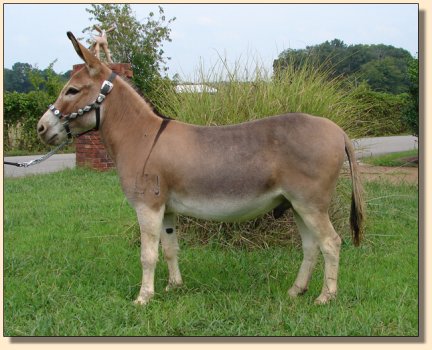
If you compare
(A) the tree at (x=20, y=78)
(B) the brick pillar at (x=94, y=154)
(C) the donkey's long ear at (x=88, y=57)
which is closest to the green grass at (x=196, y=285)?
(C) the donkey's long ear at (x=88, y=57)

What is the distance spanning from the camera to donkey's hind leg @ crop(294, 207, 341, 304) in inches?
150

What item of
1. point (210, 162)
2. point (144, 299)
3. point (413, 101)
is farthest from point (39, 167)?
point (210, 162)

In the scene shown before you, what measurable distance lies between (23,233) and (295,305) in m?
3.78

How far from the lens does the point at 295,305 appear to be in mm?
3900

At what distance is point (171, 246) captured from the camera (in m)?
4.37

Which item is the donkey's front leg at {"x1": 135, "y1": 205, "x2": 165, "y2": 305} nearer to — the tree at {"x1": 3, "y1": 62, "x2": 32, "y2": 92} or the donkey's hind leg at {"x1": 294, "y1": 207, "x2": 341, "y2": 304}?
the donkey's hind leg at {"x1": 294, "y1": 207, "x2": 341, "y2": 304}

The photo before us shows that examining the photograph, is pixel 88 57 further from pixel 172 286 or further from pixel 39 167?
pixel 39 167

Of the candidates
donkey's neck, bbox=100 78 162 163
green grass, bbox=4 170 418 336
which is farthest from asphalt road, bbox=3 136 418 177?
donkey's neck, bbox=100 78 162 163

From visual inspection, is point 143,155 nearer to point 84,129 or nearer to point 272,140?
point 84,129

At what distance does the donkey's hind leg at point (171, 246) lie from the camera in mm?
4336

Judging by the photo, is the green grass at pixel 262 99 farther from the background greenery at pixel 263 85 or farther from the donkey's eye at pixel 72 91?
the donkey's eye at pixel 72 91

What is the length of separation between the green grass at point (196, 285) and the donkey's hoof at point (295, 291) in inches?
3.9

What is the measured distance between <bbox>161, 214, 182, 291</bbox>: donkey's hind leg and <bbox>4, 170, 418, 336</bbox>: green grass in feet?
0.41

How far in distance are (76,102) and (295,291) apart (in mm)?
2392
